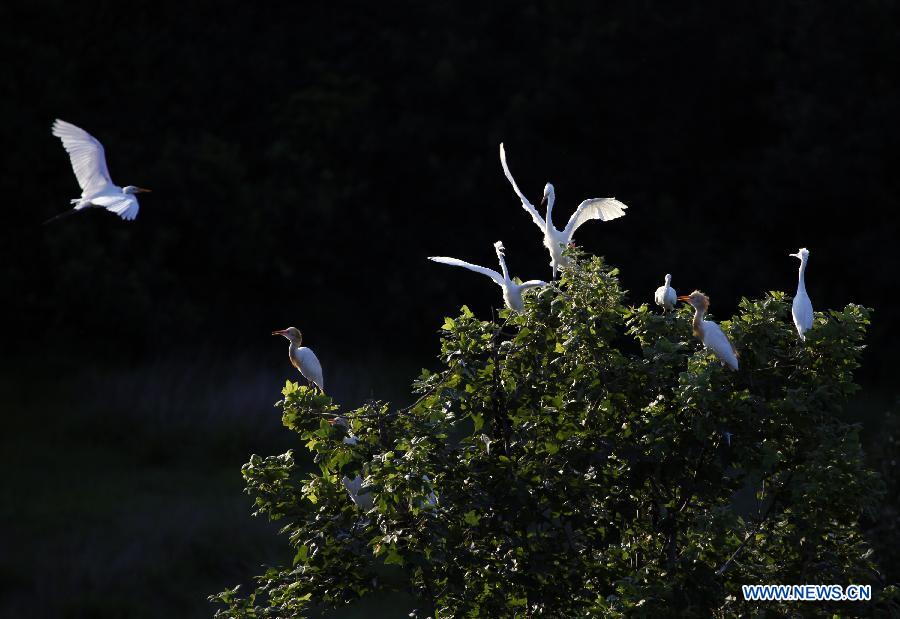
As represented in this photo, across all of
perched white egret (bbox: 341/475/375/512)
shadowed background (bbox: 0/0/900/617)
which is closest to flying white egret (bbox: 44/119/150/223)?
perched white egret (bbox: 341/475/375/512)

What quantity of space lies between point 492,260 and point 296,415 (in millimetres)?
15862

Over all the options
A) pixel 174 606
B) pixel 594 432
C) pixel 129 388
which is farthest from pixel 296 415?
pixel 129 388

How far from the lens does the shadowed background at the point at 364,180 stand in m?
17.5

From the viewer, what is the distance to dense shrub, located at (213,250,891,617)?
5.53 m

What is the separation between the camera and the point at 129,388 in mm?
17250

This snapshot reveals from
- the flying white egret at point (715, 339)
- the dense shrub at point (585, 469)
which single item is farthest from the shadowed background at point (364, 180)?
the flying white egret at point (715, 339)

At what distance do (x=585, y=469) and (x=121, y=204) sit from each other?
4.22 meters

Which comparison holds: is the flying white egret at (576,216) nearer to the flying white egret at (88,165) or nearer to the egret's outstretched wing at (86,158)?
the flying white egret at (88,165)

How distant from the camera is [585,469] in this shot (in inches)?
227

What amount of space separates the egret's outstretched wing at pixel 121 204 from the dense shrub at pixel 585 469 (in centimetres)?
297

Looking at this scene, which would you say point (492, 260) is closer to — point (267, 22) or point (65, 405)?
point (267, 22)

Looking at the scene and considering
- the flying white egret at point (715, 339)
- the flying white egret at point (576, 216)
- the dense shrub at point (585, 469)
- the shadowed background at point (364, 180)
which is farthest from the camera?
the shadowed background at point (364, 180)

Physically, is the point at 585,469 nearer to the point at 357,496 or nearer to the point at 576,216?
the point at 357,496

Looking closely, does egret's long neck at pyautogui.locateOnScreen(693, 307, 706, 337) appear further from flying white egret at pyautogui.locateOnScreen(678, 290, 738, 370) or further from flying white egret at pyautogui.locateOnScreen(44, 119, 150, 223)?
flying white egret at pyautogui.locateOnScreen(44, 119, 150, 223)
